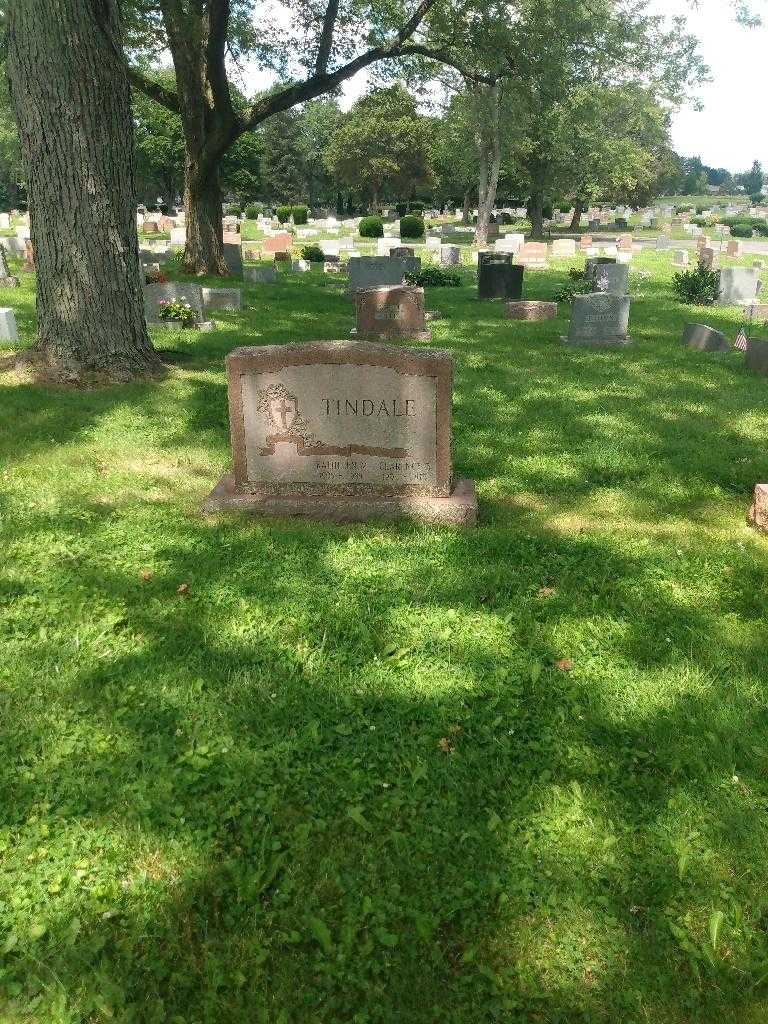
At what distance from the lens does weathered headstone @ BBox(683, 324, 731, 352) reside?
12.1 meters

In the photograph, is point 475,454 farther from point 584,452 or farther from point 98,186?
point 98,186

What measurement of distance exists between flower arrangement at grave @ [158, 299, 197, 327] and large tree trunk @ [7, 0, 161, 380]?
396 centimetres

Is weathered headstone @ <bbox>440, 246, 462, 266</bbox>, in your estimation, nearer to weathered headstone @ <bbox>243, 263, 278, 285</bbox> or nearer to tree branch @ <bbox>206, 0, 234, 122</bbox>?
weathered headstone @ <bbox>243, 263, 278, 285</bbox>

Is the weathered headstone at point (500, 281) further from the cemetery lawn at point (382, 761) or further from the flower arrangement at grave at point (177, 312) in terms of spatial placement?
the cemetery lawn at point (382, 761)

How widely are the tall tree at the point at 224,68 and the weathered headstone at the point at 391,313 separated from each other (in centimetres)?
652

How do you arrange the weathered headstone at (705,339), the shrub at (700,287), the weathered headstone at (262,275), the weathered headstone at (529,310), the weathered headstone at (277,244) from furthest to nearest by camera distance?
the weathered headstone at (277,244) → the weathered headstone at (262,275) → the shrub at (700,287) → the weathered headstone at (529,310) → the weathered headstone at (705,339)

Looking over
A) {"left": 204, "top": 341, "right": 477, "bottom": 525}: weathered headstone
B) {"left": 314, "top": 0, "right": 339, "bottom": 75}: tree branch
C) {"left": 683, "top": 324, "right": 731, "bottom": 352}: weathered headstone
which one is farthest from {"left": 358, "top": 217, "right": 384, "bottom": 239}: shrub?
{"left": 204, "top": 341, "right": 477, "bottom": 525}: weathered headstone

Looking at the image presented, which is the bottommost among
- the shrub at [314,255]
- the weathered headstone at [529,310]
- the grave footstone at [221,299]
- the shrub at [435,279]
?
the weathered headstone at [529,310]

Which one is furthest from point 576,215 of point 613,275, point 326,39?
point 326,39

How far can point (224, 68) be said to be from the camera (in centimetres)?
1714

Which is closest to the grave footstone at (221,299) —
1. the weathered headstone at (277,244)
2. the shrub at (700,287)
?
the shrub at (700,287)

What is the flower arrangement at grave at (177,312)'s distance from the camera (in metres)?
12.9

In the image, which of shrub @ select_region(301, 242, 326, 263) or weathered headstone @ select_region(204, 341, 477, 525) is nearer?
weathered headstone @ select_region(204, 341, 477, 525)

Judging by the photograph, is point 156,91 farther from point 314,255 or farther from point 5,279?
point 314,255
